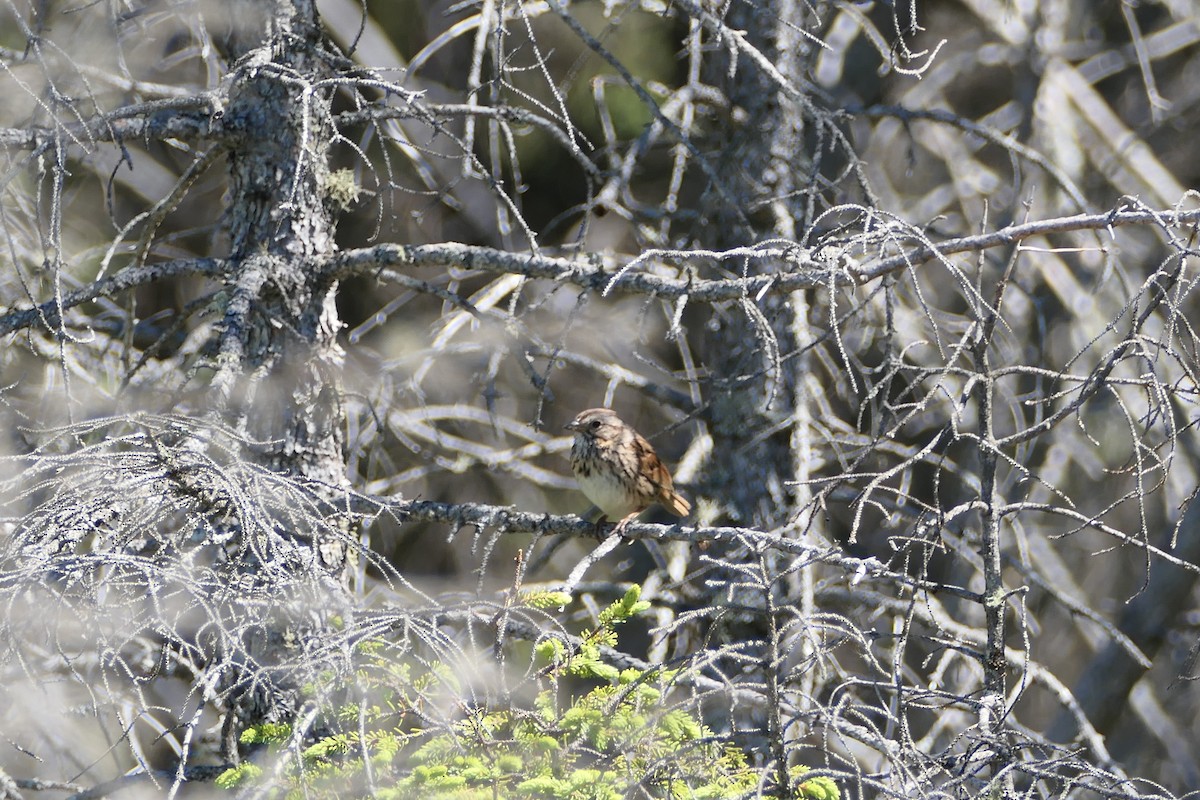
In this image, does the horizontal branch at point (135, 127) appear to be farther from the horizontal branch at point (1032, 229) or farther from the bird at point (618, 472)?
the bird at point (618, 472)

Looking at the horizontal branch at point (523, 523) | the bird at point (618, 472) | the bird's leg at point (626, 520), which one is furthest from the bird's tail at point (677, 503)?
the horizontal branch at point (523, 523)

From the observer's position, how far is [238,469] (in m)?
2.82

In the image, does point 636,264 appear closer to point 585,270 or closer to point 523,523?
point 585,270

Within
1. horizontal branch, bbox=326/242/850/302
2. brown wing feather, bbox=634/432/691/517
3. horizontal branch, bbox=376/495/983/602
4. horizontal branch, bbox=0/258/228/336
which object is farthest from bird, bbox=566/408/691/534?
horizontal branch, bbox=0/258/228/336

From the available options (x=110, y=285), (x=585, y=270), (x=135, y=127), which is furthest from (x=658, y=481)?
(x=135, y=127)

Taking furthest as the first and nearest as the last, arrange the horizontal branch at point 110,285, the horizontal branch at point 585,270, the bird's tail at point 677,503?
the bird's tail at point 677,503
the horizontal branch at point 110,285
the horizontal branch at point 585,270

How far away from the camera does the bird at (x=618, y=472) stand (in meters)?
5.29

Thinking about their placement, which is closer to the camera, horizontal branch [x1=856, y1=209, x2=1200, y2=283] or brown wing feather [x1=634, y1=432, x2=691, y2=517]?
horizontal branch [x1=856, y1=209, x2=1200, y2=283]

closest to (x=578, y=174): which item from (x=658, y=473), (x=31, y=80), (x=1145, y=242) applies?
(x=658, y=473)

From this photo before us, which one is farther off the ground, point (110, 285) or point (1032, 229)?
point (1032, 229)

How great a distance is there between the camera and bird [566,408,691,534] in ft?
17.3

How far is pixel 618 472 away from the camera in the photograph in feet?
17.4

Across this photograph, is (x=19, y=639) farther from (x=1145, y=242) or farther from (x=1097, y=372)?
(x=1145, y=242)

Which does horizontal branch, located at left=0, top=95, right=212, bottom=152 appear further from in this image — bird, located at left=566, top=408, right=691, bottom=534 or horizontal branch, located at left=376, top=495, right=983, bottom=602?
bird, located at left=566, top=408, right=691, bottom=534
